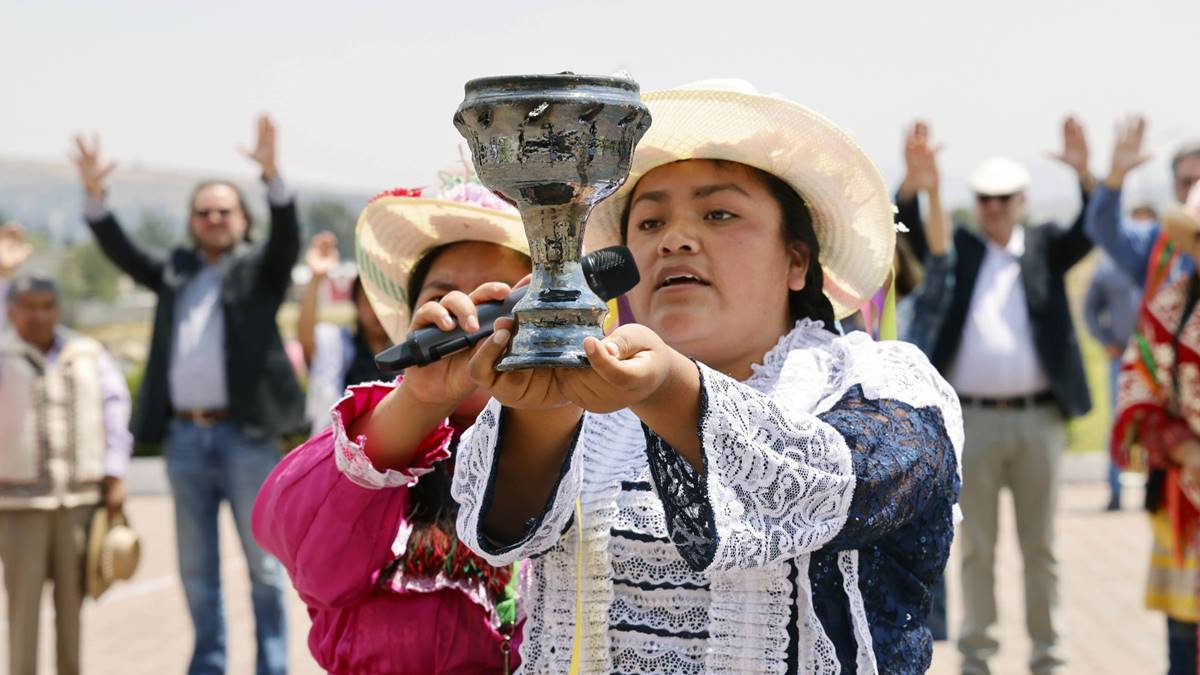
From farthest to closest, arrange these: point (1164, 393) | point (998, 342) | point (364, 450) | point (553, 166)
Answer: point (998, 342)
point (1164, 393)
point (364, 450)
point (553, 166)

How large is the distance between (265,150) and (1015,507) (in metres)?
4.06

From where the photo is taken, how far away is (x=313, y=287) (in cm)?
891

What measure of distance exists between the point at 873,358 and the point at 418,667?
42.2 inches

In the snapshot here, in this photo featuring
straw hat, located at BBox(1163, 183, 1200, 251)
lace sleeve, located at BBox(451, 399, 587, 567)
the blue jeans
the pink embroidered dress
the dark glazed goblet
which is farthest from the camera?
the blue jeans

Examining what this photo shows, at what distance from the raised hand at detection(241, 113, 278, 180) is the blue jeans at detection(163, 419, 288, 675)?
1241 millimetres

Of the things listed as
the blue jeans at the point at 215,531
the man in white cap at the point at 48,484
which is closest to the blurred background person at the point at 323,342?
the blue jeans at the point at 215,531

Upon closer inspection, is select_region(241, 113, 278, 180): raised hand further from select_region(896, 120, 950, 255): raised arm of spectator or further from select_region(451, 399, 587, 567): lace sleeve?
select_region(451, 399, 587, 567): lace sleeve

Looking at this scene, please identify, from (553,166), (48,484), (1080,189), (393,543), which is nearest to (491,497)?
(393,543)

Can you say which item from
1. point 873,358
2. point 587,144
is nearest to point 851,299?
point 873,358

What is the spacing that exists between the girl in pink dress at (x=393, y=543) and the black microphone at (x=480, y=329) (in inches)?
11.7

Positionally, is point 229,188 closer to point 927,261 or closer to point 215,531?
point 215,531

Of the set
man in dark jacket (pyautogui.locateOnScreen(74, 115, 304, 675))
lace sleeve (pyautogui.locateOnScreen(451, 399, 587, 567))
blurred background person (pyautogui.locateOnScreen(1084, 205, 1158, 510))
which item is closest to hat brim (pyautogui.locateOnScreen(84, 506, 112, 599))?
man in dark jacket (pyautogui.locateOnScreen(74, 115, 304, 675))

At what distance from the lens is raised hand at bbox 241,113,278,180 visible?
23.9 feet

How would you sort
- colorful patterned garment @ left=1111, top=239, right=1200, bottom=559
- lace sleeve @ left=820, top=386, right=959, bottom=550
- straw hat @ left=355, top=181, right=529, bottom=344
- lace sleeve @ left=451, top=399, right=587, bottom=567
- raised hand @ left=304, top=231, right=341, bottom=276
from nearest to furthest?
1. lace sleeve @ left=820, top=386, right=959, bottom=550
2. lace sleeve @ left=451, top=399, right=587, bottom=567
3. straw hat @ left=355, top=181, right=529, bottom=344
4. colorful patterned garment @ left=1111, top=239, right=1200, bottom=559
5. raised hand @ left=304, top=231, right=341, bottom=276
